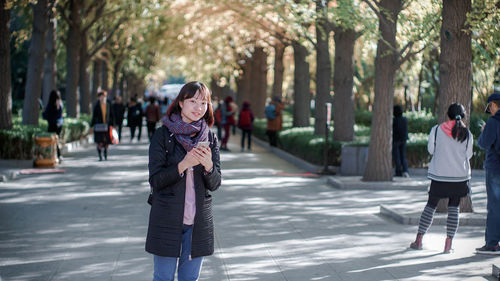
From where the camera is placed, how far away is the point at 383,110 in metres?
16.2

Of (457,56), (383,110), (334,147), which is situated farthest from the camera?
(334,147)

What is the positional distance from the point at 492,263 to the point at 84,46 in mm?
26386

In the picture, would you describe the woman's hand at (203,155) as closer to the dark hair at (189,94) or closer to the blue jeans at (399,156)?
the dark hair at (189,94)

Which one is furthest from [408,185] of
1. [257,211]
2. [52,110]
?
[52,110]

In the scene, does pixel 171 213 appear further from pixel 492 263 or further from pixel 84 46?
pixel 84 46

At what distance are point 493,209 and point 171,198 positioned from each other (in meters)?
4.69

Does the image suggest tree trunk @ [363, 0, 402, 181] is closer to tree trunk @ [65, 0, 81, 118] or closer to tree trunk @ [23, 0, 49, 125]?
tree trunk @ [23, 0, 49, 125]

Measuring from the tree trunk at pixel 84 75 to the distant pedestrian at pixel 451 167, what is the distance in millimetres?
23264

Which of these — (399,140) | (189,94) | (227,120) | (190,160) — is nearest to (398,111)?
(399,140)

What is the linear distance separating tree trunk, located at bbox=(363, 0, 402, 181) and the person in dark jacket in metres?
11.2

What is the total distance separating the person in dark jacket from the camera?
516cm

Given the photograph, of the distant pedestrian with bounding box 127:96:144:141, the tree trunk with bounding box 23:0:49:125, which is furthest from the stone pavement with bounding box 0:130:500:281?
the distant pedestrian with bounding box 127:96:144:141

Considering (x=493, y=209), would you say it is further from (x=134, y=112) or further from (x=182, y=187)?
(x=134, y=112)

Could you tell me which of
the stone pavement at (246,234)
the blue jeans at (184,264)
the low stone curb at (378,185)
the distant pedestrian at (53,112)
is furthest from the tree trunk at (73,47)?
the blue jeans at (184,264)
